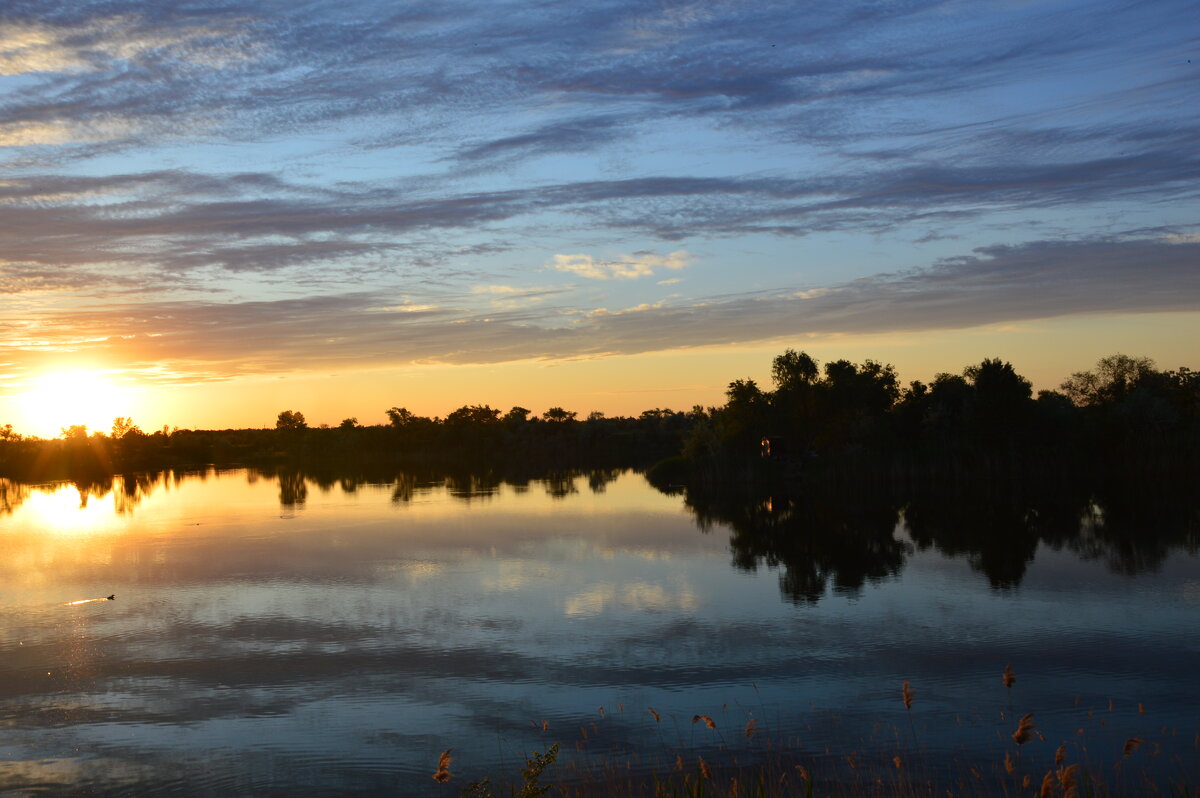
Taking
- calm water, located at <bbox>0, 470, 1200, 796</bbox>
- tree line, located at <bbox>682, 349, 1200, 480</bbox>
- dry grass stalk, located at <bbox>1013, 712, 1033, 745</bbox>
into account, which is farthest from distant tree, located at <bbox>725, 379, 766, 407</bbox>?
dry grass stalk, located at <bbox>1013, 712, 1033, 745</bbox>

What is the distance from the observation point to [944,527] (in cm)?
3319

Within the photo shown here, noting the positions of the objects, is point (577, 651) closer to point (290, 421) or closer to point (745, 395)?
point (745, 395)

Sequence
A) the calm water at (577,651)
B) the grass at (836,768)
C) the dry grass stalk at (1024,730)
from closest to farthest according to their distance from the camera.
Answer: the dry grass stalk at (1024,730), the grass at (836,768), the calm water at (577,651)

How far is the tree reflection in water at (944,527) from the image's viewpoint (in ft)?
80.9

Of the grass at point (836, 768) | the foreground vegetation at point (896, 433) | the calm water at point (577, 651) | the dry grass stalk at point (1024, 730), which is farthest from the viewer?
the foreground vegetation at point (896, 433)

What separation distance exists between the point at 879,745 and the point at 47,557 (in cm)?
2615

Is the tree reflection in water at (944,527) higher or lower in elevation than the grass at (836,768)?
higher

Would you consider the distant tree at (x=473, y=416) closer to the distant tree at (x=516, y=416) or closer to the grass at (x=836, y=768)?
the distant tree at (x=516, y=416)

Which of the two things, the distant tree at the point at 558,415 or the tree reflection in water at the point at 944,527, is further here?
the distant tree at the point at 558,415

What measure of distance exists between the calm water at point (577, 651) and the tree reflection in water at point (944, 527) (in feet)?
0.79

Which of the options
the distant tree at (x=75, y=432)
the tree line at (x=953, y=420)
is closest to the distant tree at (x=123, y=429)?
the distant tree at (x=75, y=432)

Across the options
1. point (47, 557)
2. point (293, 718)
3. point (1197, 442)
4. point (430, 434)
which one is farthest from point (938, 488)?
point (430, 434)

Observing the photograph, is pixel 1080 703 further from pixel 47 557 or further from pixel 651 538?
pixel 47 557

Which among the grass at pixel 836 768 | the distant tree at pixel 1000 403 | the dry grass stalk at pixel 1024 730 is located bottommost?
the grass at pixel 836 768
